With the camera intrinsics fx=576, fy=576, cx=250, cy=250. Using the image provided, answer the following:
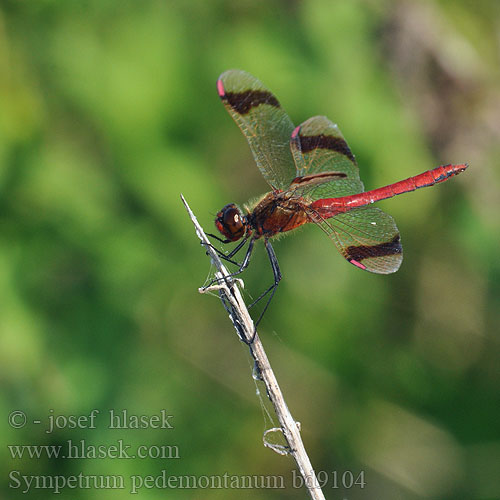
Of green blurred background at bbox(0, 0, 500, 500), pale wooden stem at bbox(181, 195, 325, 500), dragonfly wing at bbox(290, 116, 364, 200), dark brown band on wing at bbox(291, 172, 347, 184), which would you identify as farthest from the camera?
green blurred background at bbox(0, 0, 500, 500)

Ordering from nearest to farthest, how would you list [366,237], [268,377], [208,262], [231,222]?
[268,377] < [231,222] < [366,237] < [208,262]

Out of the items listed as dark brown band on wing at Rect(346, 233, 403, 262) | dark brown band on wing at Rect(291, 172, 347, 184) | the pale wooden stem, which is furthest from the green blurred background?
the pale wooden stem

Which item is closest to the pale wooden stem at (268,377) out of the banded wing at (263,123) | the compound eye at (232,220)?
the compound eye at (232,220)

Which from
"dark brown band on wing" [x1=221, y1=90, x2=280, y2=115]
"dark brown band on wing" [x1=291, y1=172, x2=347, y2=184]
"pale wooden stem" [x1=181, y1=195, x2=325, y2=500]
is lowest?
"pale wooden stem" [x1=181, y1=195, x2=325, y2=500]

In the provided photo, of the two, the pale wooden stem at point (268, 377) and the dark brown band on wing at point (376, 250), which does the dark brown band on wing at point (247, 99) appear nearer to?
the dark brown band on wing at point (376, 250)

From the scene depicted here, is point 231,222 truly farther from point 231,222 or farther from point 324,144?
point 324,144

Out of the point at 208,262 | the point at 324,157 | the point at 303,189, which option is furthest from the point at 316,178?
the point at 208,262

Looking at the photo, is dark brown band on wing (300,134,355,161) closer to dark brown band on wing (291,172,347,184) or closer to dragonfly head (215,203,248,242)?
dark brown band on wing (291,172,347,184)
